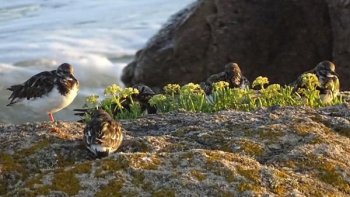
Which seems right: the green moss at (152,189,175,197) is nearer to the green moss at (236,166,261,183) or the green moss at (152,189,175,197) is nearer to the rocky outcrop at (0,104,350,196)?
the rocky outcrop at (0,104,350,196)

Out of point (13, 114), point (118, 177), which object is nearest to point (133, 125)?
point (118, 177)

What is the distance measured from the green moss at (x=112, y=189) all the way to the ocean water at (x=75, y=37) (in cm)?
1124

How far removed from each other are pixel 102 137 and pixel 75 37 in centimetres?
2074

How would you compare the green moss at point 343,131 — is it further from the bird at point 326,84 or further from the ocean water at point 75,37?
the ocean water at point 75,37

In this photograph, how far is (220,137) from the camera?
6.22 m

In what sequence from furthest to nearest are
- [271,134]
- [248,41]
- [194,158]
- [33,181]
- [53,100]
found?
[248,41] < [53,100] < [271,134] < [194,158] < [33,181]

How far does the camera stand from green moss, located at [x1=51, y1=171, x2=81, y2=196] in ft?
17.0

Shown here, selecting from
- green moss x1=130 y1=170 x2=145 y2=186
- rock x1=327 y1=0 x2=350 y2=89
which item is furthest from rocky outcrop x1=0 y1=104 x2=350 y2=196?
rock x1=327 y1=0 x2=350 y2=89

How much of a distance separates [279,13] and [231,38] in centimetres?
114

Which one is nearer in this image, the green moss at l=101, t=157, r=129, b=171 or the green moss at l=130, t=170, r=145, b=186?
the green moss at l=130, t=170, r=145, b=186

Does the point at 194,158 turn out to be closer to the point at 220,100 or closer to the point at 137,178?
the point at 137,178

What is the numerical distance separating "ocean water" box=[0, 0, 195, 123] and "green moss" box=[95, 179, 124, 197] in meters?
11.2

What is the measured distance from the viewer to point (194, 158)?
5582 millimetres

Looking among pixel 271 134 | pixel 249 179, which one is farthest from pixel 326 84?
pixel 249 179
